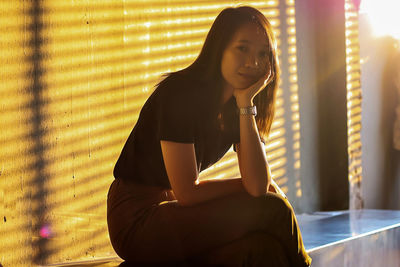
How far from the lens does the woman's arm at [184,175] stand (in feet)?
5.32

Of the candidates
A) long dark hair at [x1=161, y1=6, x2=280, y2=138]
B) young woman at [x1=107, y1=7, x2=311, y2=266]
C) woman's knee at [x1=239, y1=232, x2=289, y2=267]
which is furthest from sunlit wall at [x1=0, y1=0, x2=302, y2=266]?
woman's knee at [x1=239, y1=232, x2=289, y2=267]

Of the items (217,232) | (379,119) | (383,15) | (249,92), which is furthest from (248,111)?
(383,15)

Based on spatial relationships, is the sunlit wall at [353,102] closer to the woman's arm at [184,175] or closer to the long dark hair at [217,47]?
the long dark hair at [217,47]

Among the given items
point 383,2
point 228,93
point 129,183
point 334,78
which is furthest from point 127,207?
point 383,2

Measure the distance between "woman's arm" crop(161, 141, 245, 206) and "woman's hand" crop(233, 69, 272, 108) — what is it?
0.65ft

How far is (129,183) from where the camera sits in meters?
1.72

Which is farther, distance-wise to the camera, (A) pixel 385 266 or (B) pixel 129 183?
(A) pixel 385 266

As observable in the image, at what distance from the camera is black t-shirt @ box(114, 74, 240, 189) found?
5.39 feet

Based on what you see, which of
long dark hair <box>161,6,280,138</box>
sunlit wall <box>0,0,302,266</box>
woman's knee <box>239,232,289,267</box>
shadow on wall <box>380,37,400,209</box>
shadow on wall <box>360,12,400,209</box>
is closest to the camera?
woman's knee <box>239,232,289,267</box>

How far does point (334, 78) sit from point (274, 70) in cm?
191

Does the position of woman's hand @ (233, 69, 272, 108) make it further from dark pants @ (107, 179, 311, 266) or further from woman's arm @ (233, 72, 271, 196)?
dark pants @ (107, 179, 311, 266)

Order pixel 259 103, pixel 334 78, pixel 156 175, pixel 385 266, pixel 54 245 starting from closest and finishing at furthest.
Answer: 1. pixel 156 175
2. pixel 259 103
3. pixel 54 245
4. pixel 385 266
5. pixel 334 78

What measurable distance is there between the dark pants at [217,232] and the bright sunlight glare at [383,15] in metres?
2.57

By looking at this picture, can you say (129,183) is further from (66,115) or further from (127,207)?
(66,115)
